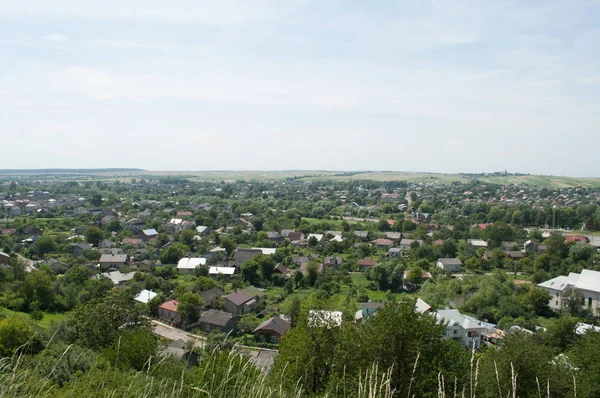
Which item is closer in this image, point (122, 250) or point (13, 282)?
point (13, 282)

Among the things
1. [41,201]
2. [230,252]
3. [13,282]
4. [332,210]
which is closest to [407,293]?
[230,252]

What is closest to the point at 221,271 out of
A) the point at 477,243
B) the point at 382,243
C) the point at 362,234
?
the point at 382,243


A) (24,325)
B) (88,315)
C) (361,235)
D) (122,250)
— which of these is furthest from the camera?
(361,235)

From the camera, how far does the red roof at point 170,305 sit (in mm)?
16859

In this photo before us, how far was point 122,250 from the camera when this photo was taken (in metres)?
27.9

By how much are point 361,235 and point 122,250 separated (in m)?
17.4

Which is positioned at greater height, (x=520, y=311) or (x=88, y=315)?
(x=88, y=315)

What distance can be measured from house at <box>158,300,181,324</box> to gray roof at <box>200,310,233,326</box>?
1013mm

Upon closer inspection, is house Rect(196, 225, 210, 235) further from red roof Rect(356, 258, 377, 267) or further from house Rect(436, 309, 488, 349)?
house Rect(436, 309, 488, 349)

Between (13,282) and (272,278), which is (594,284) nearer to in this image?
(272,278)

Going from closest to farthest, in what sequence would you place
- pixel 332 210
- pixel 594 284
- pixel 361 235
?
pixel 594 284 < pixel 361 235 < pixel 332 210

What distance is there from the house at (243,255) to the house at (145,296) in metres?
6.39

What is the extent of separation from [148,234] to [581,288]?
28.5 m

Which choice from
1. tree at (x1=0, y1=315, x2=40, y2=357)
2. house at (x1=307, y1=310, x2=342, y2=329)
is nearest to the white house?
house at (x1=307, y1=310, x2=342, y2=329)
